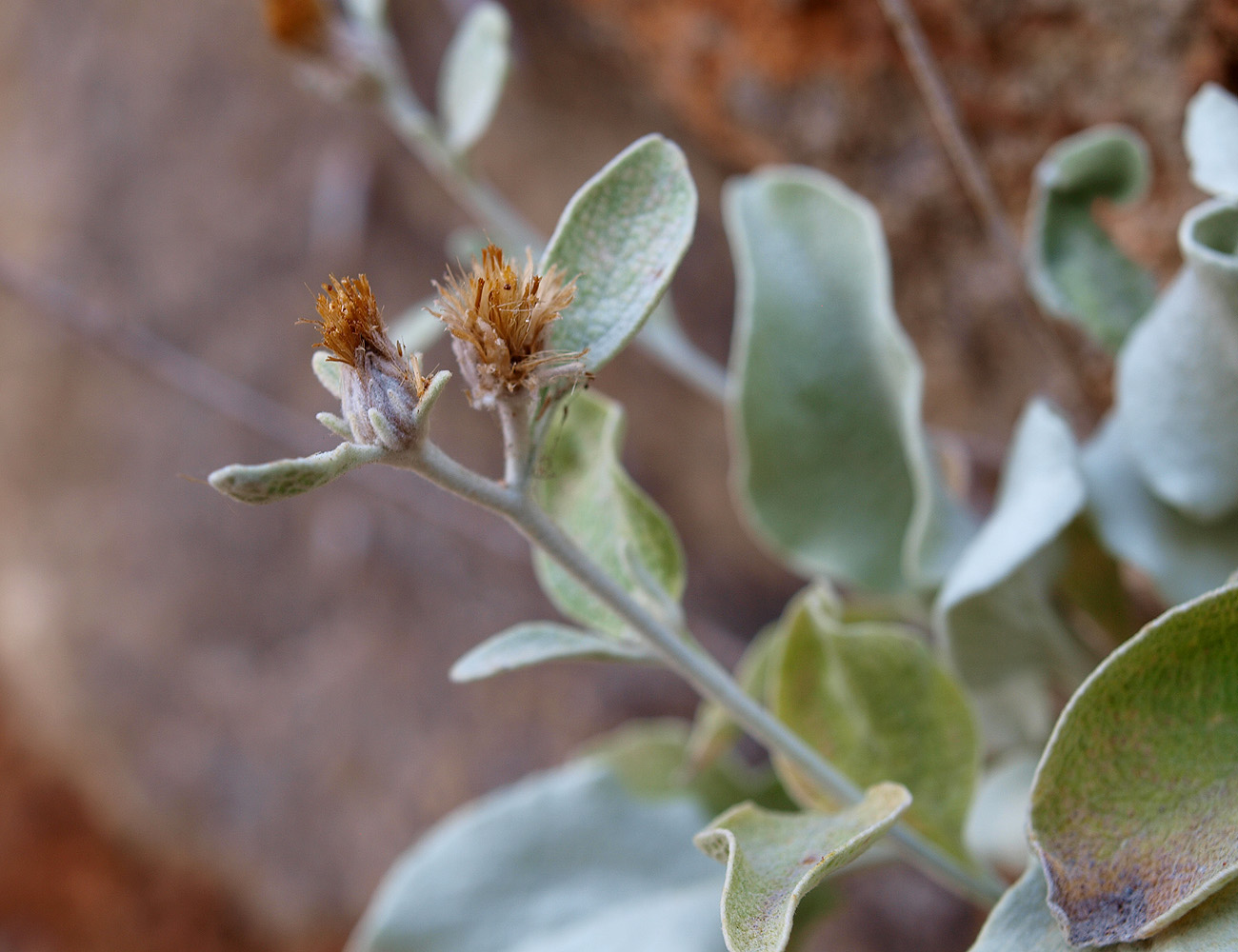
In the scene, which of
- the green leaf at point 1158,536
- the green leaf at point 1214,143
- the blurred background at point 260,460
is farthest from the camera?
the blurred background at point 260,460

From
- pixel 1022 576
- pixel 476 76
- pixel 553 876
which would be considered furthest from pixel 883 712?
pixel 476 76

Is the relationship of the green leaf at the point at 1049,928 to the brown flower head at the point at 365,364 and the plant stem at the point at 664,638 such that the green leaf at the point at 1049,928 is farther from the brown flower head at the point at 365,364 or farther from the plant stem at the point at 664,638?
the brown flower head at the point at 365,364

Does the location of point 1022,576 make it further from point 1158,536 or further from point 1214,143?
point 1214,143

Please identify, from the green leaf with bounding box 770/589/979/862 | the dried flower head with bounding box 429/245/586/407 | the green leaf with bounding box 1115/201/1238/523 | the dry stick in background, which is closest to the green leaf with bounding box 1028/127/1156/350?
the green leaf with bounding box 1115/201/1238/523

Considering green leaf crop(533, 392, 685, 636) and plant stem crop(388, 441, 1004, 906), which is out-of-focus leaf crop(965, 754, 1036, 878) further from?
green leaf crop(533, 392, 685, 636)

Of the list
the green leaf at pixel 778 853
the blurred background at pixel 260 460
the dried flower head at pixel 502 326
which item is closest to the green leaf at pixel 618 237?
the dried flower head at pixel 502 326

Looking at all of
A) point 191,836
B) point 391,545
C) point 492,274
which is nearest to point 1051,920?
point 492,274
